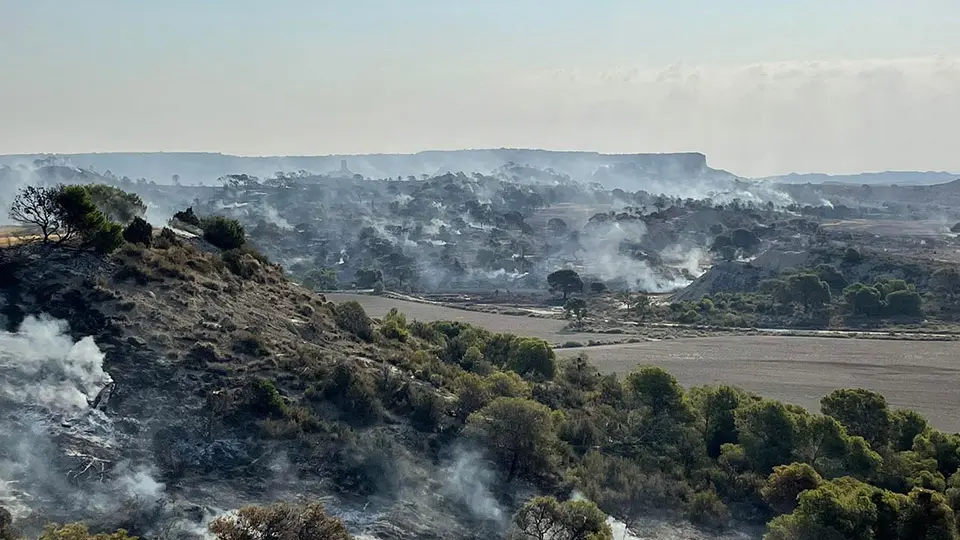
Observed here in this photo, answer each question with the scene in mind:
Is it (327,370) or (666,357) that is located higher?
(327,370)

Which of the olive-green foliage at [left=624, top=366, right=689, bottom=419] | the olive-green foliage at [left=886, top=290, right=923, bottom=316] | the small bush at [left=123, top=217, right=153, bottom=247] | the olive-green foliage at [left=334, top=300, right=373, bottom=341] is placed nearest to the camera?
the olive-green foliage at [left=624, top=366, right=689, bottom=419]

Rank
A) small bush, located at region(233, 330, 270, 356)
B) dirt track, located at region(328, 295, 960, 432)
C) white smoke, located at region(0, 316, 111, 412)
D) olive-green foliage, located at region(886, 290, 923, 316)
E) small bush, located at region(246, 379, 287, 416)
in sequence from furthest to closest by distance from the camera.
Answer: olive-green foliage, located at region(886, 290, 923, 316) < dirt track, located at region(328, 295, 960, 432) < small bush, located at region(233, 330, 270, 356) < small bush, located at region(246, 379, 287, 416) < white smoke, located at region(0, 316, 111, 412)

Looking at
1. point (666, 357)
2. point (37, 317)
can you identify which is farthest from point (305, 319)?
point (666, 357)

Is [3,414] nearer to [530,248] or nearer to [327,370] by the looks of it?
[327,370]

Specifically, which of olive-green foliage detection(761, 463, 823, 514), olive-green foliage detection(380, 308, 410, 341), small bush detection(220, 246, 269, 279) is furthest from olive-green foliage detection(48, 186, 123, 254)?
olive-green foliage detection(761, 463, 823, 514)

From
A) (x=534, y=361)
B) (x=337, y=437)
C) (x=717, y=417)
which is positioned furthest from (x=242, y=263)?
(x=717, y=417)

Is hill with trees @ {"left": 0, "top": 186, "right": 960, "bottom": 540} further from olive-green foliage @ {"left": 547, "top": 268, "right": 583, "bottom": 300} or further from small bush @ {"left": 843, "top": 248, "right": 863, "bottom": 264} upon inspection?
small bush @ {"left": 843, "top": 248, "right": 863, "bottom": 264}
